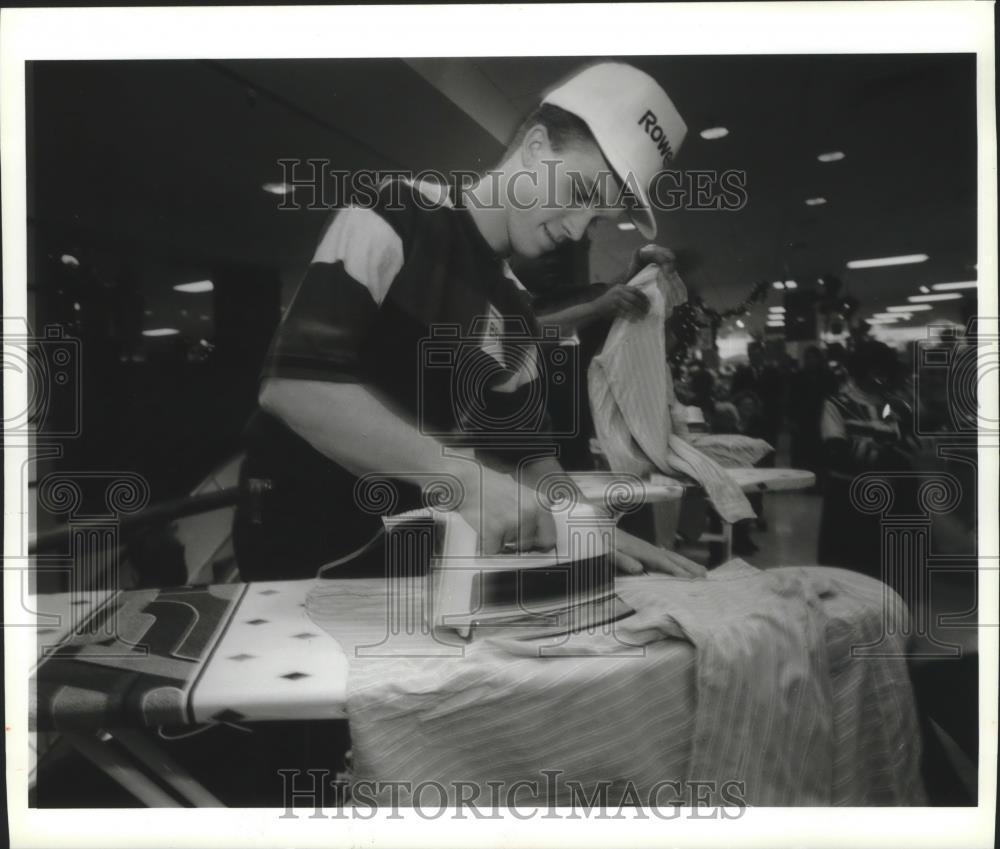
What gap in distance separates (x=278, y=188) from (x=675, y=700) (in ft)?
5.12

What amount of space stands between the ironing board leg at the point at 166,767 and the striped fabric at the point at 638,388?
1.31 meters

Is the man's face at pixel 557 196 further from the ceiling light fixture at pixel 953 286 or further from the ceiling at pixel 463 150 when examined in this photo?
the ceiling light fixture at pixel 953 286

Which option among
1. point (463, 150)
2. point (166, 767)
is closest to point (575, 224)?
point (463, 150)

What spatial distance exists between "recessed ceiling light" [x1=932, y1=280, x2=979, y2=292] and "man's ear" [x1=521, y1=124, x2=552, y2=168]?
40.0 inches

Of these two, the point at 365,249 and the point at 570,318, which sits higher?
the point at 365,249

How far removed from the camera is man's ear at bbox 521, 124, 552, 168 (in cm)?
207

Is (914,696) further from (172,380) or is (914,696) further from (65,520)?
(65,520)

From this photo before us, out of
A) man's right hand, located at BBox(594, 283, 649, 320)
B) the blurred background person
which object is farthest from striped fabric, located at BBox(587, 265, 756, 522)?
the blurred background person

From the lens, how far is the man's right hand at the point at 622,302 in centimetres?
209

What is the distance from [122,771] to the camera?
2.10 metres

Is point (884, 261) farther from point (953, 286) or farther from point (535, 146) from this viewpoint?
point (535, 146)

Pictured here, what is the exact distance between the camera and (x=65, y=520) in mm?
2119

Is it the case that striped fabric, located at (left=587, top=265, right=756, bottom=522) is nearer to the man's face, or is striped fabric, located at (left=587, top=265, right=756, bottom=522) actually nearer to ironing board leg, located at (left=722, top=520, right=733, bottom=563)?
ironing board leg, located at (left=722, top=520, right=733, bottom=563)

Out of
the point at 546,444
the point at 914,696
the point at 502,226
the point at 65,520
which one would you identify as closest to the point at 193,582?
the point at 65,520
